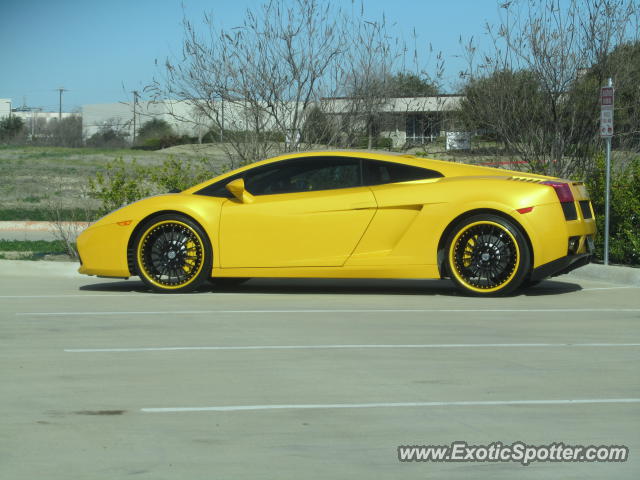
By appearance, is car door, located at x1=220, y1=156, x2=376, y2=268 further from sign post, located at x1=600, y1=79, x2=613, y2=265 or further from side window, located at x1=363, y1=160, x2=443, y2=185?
→ sign post, located at x1=600, y1=79, x2=613, y2=265

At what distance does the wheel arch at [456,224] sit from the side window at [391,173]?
→ 1.74 ft

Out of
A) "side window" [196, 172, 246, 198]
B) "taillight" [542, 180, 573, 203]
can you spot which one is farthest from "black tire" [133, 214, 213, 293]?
"taillight" [542, 180, 573, 203]

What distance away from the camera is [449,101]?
17.9 m

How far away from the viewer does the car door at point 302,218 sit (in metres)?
10.5

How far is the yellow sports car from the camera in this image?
10.3 metres

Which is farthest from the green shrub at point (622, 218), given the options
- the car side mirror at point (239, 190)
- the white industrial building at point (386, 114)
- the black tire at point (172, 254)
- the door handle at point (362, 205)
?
the black tire at point (172, 254)

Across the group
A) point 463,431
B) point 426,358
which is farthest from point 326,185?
point 463,431

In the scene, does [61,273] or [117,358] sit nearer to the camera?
[117,358]

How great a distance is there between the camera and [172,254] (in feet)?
35.8

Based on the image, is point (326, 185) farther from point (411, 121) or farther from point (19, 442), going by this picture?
point (411, 121)

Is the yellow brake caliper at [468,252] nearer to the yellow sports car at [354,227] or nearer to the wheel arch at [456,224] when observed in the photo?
the yellow sports car at [354,227]

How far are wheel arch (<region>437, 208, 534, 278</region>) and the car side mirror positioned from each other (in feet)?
6.57

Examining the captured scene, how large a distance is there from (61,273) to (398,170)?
15.7 ft

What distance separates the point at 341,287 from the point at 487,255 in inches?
76.1
